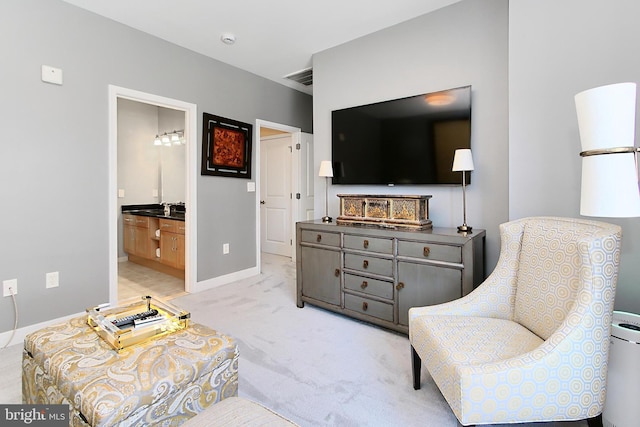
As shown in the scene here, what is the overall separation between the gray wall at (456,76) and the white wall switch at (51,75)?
237 cm

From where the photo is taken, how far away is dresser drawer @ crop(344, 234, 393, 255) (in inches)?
93.6

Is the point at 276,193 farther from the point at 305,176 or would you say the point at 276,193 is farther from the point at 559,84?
the point at 559,84

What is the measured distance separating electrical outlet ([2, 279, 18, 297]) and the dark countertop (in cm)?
157

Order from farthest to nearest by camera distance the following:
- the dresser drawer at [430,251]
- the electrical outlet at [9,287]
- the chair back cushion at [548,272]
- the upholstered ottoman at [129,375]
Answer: the electrical outlet at [9,287]
the dresser drawer at [430,251]
the chair back cushion at [548,272]
the upholstered ottoman at [129,375]

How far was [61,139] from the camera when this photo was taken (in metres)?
2.49

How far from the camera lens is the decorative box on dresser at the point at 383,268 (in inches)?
83.0

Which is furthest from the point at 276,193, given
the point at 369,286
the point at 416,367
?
the point at 416,367

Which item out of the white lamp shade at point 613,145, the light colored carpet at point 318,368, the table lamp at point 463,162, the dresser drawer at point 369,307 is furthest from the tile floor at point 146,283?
the white lamp shade at point 613,145

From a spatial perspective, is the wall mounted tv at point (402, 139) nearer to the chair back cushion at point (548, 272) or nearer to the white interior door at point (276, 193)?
the chair back cushion at point (548, 272)

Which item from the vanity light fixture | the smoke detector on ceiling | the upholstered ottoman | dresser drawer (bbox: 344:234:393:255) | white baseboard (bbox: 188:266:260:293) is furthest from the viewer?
the vanity light fixture

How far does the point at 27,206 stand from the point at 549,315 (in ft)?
11.0

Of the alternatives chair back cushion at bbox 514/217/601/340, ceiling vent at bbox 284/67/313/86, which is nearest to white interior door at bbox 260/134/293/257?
ceiling vent at bbox 284/67/313/86

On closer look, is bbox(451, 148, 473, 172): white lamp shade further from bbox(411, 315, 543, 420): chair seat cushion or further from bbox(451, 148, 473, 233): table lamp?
bbox(411, 315, 543, 420): chair seat cushion

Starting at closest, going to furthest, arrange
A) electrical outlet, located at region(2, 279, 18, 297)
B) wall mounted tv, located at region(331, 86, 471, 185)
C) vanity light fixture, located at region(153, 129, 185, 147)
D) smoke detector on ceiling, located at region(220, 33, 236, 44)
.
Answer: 1. electrical outlet, located at region(2, 279, 18, 297)
2. wall mounted tv, located at region(331, 86, 471, 185)
3. smoke detector on ceiling, located at region(220, 33, 236, 44)
4. vanity light fixture, located at region(153, 129, 185, 147)
